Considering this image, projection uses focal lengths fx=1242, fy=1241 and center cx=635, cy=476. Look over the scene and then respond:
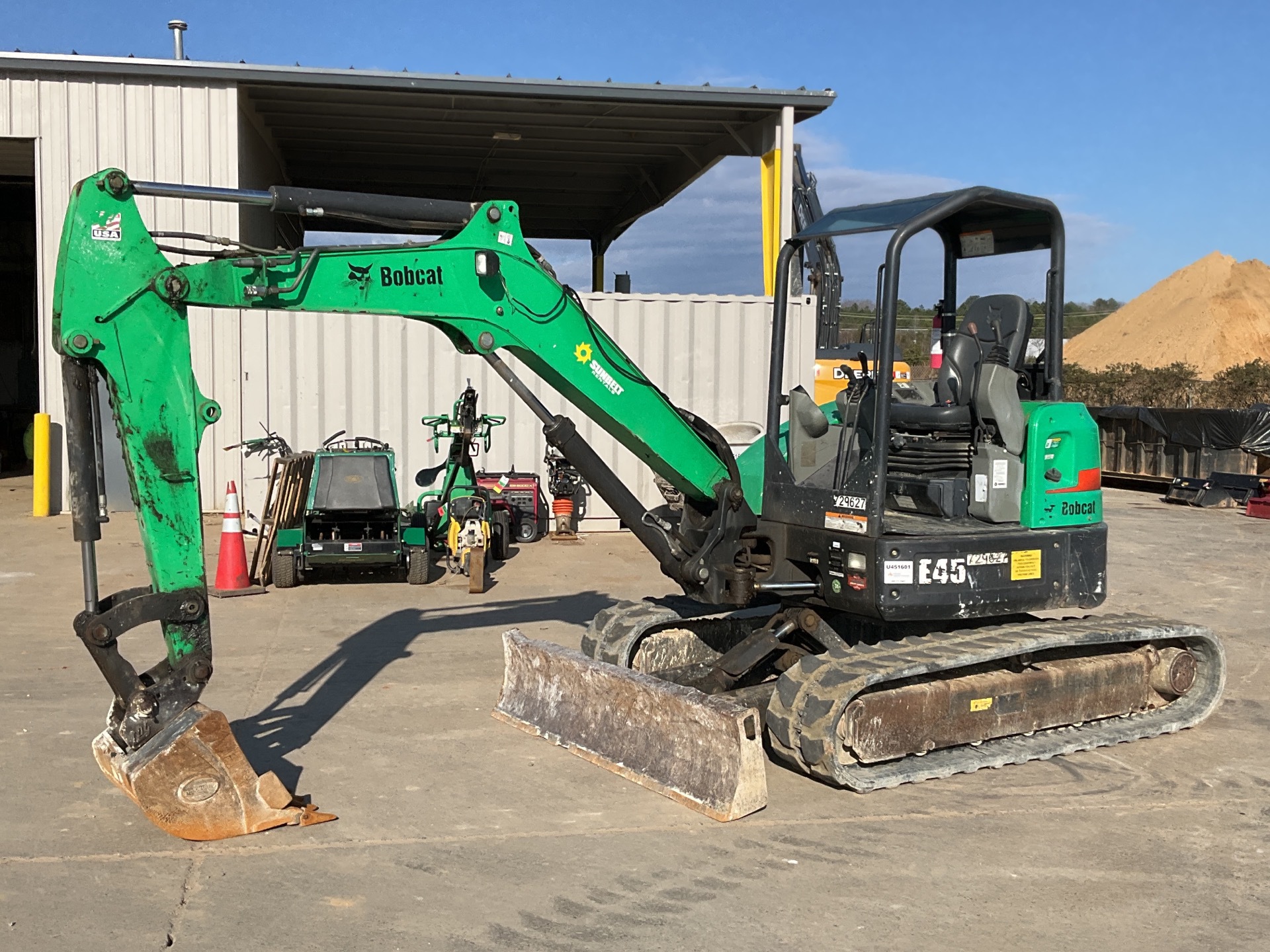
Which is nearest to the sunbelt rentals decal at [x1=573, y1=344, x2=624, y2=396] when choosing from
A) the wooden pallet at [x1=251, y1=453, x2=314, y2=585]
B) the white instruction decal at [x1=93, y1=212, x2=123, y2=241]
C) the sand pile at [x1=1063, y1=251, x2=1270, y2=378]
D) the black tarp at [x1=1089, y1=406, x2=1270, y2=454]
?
the white instruction decal at [x1=93, y1=212, x2=123, y2=241]

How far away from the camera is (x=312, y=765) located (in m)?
6.40

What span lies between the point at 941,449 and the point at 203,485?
11.4 m

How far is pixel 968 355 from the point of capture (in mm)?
7070

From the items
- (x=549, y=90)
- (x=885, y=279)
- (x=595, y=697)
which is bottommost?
(x=595, y=697)

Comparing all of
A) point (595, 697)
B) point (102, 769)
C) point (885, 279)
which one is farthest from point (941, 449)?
point (102, 769)

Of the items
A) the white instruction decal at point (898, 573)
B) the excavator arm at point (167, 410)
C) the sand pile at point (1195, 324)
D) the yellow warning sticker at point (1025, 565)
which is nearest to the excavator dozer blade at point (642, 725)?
the white instruction decal at point (898, 573)

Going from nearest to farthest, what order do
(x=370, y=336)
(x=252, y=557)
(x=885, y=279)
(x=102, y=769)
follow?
(x=102, y=769)
(x=885, y=279)
(x=252, y=557)
(x=370, y=336)

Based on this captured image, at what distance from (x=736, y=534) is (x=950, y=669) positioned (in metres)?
1.35

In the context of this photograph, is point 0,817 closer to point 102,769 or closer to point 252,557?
point 102,769

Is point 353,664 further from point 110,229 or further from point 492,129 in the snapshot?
point 492,129

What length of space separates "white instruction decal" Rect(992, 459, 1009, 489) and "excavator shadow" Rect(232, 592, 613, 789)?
3.99 metres

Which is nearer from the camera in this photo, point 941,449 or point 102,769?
point 102,769

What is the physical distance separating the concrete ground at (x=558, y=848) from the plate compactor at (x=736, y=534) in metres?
0.26

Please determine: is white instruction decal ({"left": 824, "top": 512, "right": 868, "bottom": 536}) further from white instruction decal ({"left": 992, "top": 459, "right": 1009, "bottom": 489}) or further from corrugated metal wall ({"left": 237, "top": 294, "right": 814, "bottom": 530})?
corrugated metal wall ({"left": 237, "top": 294, "right": 814, "bottom": 530})
